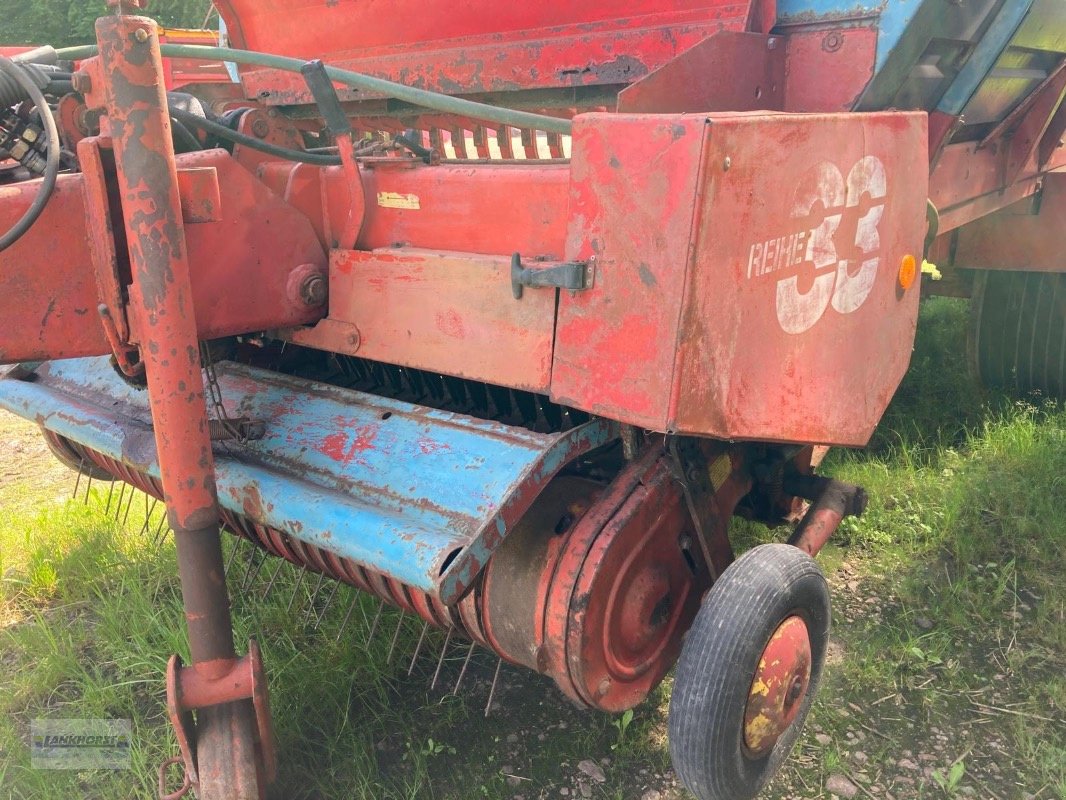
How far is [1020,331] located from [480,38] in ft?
8.11

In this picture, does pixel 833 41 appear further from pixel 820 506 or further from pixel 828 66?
pixel 820 506

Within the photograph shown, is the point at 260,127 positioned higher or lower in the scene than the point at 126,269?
higher

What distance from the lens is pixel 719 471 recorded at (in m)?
1.98

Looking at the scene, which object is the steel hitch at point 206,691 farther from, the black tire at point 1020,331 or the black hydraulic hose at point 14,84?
the black tire at point 1020,331

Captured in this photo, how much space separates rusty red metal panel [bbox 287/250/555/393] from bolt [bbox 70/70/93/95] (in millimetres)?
558

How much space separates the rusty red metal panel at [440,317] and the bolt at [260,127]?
396 mm

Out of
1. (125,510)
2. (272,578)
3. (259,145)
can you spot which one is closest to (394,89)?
(259,145)

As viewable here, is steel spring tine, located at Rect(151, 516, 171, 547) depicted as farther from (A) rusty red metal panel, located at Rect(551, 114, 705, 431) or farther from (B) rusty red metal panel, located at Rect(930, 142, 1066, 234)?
(B) rusty red metal panel, located at Rect(930, 142, 1066, 234)

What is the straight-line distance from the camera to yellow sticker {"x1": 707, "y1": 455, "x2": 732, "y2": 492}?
76.3 inches

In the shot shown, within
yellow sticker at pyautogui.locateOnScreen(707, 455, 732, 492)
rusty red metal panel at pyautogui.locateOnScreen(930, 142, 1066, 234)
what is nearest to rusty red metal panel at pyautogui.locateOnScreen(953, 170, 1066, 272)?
rusty red metal panel at pyautogui.locateOnScreen(930, 142, 1066, 234)

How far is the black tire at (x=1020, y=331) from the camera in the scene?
12.1 feet

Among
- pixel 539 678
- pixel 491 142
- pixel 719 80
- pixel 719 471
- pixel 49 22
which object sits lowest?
pixel 539 678

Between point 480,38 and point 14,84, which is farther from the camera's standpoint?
point 480,38

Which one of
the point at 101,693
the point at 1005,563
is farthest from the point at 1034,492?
the point at 101,693
